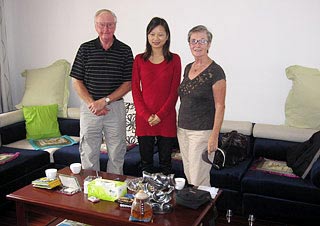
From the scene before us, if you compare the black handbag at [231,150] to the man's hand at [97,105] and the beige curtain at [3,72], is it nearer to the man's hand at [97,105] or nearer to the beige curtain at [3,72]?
the man's hand at [97,105]

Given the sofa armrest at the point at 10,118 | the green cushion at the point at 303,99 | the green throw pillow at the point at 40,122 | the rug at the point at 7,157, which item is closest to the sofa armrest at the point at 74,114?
the green throw pillow at the point at 40,122

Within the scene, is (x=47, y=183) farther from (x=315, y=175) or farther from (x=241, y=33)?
(x=241, y=33)

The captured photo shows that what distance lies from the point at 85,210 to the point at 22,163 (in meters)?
1.26

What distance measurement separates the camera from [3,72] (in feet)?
13.6

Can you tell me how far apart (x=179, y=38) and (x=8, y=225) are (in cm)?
Answer: 222

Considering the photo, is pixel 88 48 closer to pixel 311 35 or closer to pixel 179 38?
pixel 179 38

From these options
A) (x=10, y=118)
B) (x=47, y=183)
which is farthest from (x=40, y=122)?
(x=47, y=183)

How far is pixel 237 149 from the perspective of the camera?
298 cm

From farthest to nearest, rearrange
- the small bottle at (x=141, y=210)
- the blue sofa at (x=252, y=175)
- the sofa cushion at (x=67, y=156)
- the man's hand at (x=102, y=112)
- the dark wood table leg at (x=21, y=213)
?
the sofa cushion at (x=67, y=156) → the man's hand at (x=102, y=112) → the blue sofa at (x=252, y=175) → the dark wood table leg at (x=21, y=213) → the small bottle at (x=141, y=210)

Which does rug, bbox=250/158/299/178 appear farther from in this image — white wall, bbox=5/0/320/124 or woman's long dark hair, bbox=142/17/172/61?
woman's long dark hair, bbox=142/17/172/61

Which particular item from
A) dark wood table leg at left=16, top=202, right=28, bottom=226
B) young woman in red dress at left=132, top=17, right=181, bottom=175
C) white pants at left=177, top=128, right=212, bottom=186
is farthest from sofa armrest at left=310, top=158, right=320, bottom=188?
dark wood table leg at left=16, top=202, right=28, bottom=226

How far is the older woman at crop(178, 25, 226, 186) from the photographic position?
2229 millimetres

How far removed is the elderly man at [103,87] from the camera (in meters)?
2.64

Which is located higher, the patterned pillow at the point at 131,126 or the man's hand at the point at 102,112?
the man's hand at the point at 102,112
